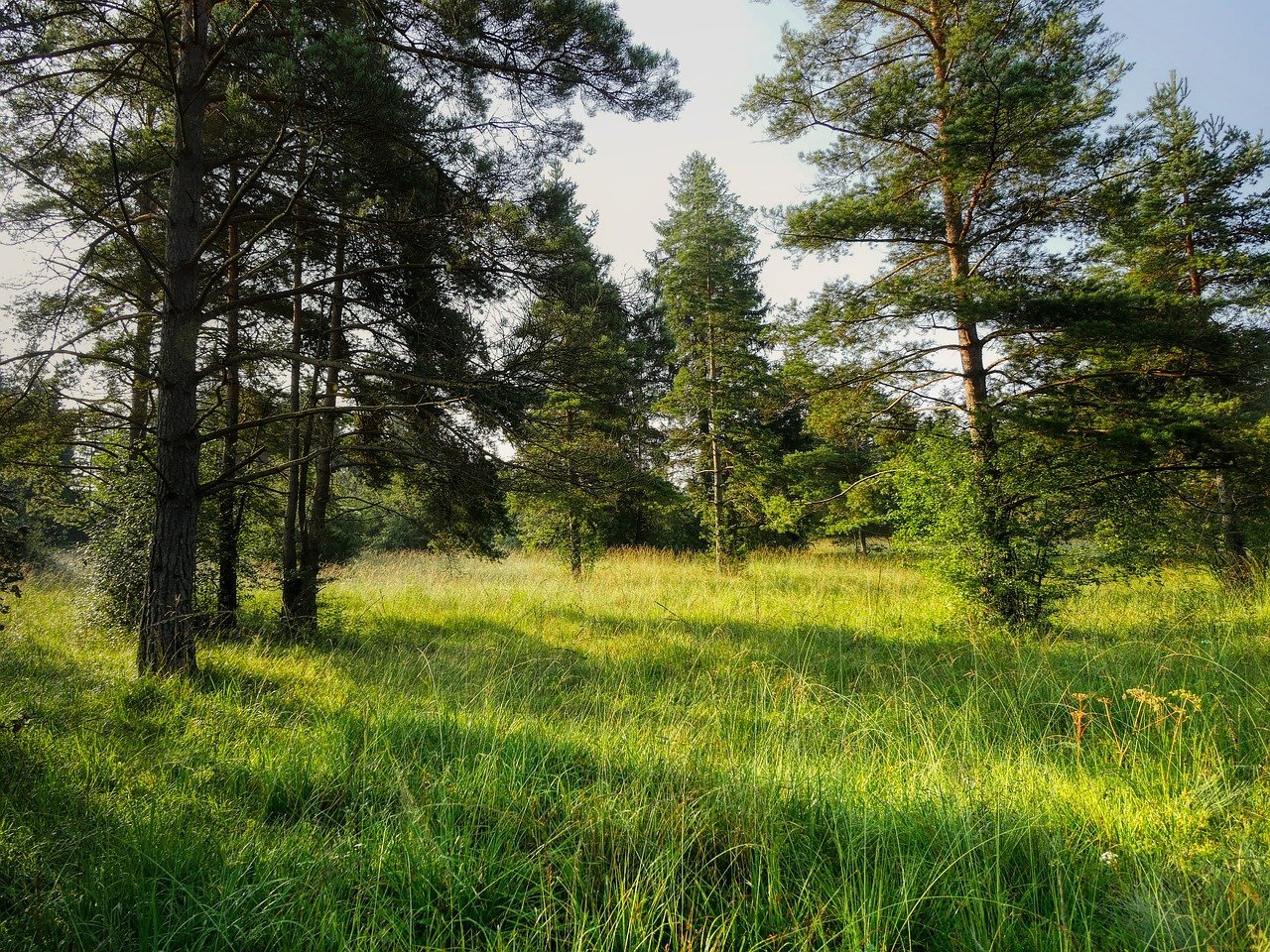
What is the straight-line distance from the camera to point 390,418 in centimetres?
634

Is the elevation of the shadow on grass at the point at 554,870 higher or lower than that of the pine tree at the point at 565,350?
lower

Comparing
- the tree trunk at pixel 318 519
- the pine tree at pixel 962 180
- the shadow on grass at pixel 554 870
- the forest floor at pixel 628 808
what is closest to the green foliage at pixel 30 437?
the forest floor at pixel 628 808

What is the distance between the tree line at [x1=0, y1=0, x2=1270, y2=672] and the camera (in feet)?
15.1

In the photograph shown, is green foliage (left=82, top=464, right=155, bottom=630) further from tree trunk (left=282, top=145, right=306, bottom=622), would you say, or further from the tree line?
tree trunk (left=282, top=145, right=306, bottom=622)

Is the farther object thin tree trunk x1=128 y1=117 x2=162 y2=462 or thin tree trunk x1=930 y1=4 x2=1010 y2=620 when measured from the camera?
thin tree trunk x1=930 y1=4 x2=1010 y2=620

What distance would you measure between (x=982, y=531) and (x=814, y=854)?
5516 mm

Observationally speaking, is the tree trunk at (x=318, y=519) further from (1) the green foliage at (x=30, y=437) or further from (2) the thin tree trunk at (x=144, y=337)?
(1) the green foliage at (x=30, y=437)

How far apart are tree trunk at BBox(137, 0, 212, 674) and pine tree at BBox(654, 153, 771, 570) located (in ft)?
35.9

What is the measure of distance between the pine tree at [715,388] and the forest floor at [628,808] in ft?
30.6

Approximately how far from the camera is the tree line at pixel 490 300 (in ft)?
15.1

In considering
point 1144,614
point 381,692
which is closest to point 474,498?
point 381,692

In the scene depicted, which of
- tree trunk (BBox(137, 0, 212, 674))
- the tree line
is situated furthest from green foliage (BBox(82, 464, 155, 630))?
tree trunk (BBox(137, 0, 212, 674))

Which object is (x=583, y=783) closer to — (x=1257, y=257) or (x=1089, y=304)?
(x=1089, y=304)

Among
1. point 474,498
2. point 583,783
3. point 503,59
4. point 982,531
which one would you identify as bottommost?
point 583,783
